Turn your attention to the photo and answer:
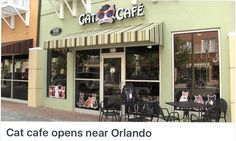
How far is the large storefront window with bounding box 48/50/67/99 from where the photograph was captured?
10250mm

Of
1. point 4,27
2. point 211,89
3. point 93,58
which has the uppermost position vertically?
point 4,27

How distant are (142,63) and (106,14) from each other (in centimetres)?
193

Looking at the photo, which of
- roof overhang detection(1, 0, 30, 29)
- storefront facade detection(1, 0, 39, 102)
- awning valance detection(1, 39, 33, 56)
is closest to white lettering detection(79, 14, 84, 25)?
storefront facade detection(1, 0, 39, 102)

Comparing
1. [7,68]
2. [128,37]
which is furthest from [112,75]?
[7,68]

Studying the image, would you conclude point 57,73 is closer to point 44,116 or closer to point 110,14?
point 44,116

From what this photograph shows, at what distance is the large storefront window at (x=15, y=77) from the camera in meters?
11.9

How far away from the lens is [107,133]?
121 inches

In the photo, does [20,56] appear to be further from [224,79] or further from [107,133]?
[107,133]

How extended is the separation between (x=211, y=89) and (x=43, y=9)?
7.02m

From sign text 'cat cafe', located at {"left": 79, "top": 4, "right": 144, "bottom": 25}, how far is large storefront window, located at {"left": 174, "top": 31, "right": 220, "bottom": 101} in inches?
55.0

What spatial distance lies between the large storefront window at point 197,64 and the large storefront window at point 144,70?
60 cm

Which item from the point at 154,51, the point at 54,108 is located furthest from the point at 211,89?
the point at 54,108

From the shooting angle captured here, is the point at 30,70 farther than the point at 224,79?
Yes

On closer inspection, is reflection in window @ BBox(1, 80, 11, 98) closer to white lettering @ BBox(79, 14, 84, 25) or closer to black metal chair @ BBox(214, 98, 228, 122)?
white lettering @ BBox(79, 14, 84, 25)
